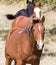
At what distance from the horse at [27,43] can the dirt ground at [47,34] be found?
2.00 m

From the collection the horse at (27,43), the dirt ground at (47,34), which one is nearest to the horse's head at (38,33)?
the horse at (27,43)

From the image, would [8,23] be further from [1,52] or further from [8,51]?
[8,51]

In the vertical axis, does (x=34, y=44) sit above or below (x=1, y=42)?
above

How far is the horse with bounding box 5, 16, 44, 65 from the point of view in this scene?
3.96 metres

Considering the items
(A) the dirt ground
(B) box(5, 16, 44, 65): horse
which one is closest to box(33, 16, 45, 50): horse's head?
(B) box(5, 16, 44, 65): horse

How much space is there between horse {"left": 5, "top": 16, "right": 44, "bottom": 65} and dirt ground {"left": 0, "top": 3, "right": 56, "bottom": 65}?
1996 millimetres

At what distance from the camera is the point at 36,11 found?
5043mm

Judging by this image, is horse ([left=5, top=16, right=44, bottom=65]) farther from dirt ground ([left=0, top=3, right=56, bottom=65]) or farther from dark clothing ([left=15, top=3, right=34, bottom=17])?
dark clothing ([left=15, top=3, right=34, bottom=17])

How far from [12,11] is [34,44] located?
8.66 meters

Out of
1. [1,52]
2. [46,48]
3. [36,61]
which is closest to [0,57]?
[1,52]

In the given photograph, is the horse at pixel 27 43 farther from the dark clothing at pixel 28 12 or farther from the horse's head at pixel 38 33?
the dark clothing at pixel 28 12

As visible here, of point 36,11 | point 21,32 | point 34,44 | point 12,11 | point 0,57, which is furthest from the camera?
point 12,11

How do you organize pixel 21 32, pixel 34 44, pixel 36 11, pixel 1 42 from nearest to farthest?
pixel 34 44, pixel 21 32, pixel 36 11, pixel 1 42

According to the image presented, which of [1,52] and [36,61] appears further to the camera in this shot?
[1,52]
